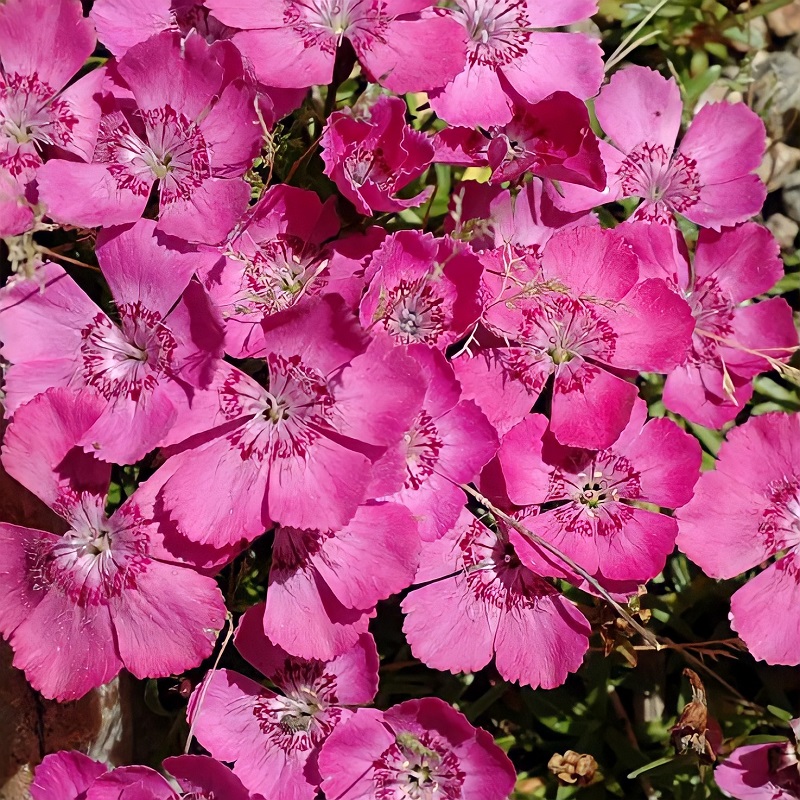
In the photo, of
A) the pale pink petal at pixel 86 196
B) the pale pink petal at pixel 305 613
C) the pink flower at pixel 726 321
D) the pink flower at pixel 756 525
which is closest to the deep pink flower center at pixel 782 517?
the pink flower at pixel 756 525

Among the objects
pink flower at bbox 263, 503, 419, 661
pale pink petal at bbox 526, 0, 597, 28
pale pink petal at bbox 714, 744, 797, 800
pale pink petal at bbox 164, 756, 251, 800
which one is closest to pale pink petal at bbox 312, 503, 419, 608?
pink flower at bbox 263, 503, 419, 661

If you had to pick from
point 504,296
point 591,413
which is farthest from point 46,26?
point 591,413

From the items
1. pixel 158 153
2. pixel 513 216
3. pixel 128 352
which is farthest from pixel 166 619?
pixel 513 216

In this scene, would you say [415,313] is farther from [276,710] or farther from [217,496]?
[276,710]

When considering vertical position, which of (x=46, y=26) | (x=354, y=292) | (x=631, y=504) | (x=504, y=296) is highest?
(x=46, y=26)

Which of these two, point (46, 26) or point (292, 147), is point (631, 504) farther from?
point (46, 26)

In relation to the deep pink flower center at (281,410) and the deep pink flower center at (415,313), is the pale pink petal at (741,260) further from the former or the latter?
the deep pink flower center at (281,410)
